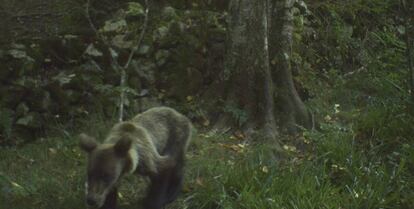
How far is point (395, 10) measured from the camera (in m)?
11.6

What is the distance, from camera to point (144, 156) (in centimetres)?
580

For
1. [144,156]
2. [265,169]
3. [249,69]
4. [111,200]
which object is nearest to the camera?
[144,156]

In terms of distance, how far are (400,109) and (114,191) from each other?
373 cm

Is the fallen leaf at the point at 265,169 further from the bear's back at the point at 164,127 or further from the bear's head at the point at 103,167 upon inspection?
the bear's head at the point at 103,167

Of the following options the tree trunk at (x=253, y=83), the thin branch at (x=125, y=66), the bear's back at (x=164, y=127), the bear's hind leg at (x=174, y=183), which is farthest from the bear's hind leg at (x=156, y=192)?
the tree trunk at (x=253, y=83)

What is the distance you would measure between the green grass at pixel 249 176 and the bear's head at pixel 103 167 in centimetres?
97

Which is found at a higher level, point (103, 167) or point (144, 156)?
point (103, 167)

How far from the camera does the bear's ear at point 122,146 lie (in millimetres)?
5375

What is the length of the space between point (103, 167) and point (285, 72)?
3787 millimetres

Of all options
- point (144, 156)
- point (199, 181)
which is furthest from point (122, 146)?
point (199, 181)

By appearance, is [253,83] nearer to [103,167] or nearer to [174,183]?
[174,183]

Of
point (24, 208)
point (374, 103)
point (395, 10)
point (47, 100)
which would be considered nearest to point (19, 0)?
point (47, 100)

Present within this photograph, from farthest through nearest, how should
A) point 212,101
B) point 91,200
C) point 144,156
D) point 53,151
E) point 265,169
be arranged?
point 212,101, point 53,151, point 265,169, point 144,156, point 91,200

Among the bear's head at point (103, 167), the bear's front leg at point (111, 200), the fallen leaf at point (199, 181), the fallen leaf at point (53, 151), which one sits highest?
the bear's head at point (103, 167)
